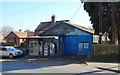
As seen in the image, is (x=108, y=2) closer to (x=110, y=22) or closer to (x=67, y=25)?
(x=110, y=22)

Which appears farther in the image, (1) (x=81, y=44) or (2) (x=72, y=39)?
(2) (x=72, y=39)

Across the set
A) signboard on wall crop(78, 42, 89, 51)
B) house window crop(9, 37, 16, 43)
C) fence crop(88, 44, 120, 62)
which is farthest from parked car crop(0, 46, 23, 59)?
house window crop(9, 37, 16, 43)

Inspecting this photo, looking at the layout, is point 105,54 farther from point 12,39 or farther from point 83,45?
point 12,39

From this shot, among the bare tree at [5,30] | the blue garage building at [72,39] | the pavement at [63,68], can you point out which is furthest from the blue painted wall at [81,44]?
the bare tree at [5,30]

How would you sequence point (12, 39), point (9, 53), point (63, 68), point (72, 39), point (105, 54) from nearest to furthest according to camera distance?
1. point (63, 68)
2. point (105, 54)
3. point (9, 53)
4. point (72, 39)
5. point (12, 39)

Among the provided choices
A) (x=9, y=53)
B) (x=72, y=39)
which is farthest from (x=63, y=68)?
(x=9, y=53)

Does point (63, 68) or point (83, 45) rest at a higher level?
point (83, 45)

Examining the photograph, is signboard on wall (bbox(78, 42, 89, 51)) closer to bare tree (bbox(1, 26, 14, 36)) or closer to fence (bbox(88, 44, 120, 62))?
fence (bbox(88, 44, 120, 62))

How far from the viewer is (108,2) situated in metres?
21.1

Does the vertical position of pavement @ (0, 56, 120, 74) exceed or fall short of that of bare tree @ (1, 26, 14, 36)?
it falls short

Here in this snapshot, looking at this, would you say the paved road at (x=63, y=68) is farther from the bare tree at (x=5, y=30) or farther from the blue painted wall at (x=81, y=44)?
the bare tree at (x=5, y=30)

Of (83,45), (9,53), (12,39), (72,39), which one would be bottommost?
(9,53)

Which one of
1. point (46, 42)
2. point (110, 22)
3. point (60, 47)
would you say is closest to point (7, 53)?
point (46, 42)

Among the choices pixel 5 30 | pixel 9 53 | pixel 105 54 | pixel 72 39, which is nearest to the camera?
pixel 105 54
